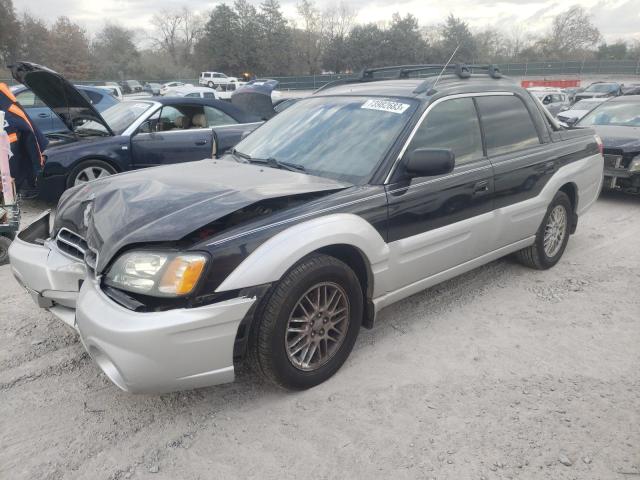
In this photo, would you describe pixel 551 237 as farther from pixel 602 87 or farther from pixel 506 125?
pixel 602 87

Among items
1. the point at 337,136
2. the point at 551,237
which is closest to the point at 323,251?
the point at 337,136

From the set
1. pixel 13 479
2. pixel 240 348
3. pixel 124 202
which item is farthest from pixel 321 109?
pixel 13 479

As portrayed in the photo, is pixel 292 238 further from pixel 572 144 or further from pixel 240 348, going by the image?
pixel 572 144

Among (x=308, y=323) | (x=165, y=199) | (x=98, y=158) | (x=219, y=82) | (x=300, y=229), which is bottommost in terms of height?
(x=308, y=323)

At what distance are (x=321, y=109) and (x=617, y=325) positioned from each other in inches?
109

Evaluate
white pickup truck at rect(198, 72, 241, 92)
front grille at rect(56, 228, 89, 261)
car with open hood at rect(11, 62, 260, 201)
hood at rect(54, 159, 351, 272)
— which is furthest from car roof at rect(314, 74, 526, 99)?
white pickup truck at rect(198, 72, 241, 92)

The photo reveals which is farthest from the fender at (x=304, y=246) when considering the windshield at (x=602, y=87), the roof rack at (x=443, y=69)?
the windshield at (x=602, y=87)

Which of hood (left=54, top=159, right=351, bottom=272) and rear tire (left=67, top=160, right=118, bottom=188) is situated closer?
hood (left=54, top=159, right=351, bottom=272)

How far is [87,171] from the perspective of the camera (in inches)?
267

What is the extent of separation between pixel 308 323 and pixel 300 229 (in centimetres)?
54

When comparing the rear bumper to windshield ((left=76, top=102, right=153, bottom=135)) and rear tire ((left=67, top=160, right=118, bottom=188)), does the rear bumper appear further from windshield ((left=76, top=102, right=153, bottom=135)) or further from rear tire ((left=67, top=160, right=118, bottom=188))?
rear tire ((left=67, top=160, right=118, bottom=188))

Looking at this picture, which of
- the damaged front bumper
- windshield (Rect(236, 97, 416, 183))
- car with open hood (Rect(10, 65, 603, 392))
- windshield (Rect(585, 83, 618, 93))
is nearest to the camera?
the damaged front bumper

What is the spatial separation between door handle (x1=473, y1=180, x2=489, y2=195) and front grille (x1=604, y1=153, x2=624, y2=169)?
15.7 feet

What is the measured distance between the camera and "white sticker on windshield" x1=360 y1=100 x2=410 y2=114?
3.40m
